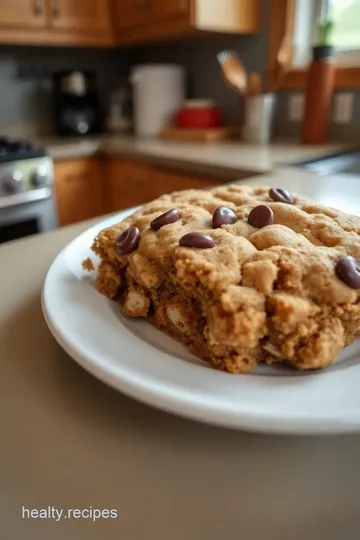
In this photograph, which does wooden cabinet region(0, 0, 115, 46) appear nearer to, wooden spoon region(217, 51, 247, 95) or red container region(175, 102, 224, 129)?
red container region(175, 102, 224, 129)

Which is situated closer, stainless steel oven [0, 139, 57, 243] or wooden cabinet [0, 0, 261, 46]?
stainless steel oven [0, 139, 57, 243]

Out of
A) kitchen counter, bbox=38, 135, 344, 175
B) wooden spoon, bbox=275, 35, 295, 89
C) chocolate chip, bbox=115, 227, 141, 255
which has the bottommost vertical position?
kitchen counter, bbox=38, 135, 344, 175

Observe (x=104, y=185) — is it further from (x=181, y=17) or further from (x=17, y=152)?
(x=181, y=17)

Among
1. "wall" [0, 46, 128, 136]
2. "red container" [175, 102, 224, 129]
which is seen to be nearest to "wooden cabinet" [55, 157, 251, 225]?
"red container" [175, 102, 224, 129]

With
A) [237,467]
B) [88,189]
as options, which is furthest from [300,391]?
[88,189]

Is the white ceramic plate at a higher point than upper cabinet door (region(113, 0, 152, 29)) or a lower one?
lower

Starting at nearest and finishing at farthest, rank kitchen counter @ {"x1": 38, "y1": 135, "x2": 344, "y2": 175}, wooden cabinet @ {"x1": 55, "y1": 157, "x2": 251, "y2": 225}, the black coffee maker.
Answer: kitchen counter @ {"x1": 38, "y1": 135, "x2": 344, "y2": 175}, wooden cabinet @ {"x1": 55, "y1": 157, "x2": 251, "y2": 225}, the black coffee maker

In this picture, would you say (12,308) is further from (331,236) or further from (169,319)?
(331,236)

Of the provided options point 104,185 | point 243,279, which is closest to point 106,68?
point 104,185
